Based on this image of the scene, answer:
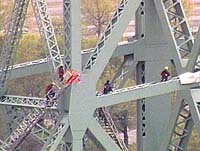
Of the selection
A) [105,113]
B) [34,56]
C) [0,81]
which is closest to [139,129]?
[105,113]

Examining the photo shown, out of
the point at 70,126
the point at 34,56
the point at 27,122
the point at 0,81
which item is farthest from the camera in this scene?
the point at 34,56

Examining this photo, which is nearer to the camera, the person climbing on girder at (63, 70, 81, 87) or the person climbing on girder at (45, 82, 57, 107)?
the person climbing on girder at (63, 70, 81, 87)

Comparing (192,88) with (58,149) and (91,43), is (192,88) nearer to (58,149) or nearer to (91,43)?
(58,149)

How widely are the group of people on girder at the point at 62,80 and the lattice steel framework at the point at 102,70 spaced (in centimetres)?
18

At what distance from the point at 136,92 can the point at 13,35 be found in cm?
529

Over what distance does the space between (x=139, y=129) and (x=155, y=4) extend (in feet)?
13.3

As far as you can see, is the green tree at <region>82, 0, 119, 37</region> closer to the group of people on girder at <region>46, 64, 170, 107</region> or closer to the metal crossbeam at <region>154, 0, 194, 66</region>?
the metal crossbeam at <region>154, 0, 194, 66</region>

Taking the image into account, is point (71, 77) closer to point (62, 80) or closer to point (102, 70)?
point (62, 80)

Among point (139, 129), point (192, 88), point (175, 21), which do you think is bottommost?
point (139, 129)

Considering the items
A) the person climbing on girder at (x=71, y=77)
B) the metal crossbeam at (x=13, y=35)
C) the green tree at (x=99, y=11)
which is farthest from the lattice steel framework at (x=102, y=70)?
the green tree at (x=99, y=11)

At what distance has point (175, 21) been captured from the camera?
2350 centimetres

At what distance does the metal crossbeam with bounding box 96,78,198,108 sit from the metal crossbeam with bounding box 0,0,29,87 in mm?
4409

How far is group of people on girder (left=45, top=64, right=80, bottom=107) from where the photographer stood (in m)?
19.2

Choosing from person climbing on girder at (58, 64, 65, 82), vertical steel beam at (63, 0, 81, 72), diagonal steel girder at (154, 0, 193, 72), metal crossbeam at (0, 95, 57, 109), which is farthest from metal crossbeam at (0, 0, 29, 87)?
vertical steel beam at (63, 0, 81, 72)
